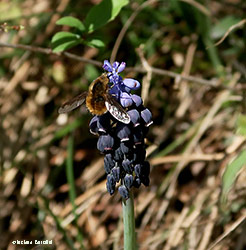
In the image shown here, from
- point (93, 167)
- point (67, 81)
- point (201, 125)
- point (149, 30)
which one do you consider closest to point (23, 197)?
point (93, 167)

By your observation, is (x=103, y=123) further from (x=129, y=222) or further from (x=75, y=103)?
(x=129, y=222)

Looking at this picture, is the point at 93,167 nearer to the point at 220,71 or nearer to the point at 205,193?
the point at 205,193

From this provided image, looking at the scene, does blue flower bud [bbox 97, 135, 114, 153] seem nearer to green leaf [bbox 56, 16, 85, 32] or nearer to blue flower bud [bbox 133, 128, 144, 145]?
blue flower bud [bbox 133, 128, 144, 145]

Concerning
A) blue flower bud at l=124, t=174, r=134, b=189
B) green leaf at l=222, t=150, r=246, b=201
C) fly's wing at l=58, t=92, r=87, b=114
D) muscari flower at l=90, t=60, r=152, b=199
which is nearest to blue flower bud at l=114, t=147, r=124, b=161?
muscari flower at l=90, t=60, r=152, b=199

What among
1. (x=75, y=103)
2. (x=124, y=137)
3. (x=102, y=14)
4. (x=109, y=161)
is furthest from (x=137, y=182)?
(x=102, y=14)

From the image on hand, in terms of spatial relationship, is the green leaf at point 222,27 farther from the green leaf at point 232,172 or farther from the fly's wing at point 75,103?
the fly's wing at point 75,103

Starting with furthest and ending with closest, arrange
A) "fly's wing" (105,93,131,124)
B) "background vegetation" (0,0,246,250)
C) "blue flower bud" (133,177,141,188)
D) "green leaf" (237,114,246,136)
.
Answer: "background vegetation" (0,0,246,250), "green leaf" (237,114,246,136), "blue flower bud" (133,177,141,188), "fly's wing" (105,93,131,124)

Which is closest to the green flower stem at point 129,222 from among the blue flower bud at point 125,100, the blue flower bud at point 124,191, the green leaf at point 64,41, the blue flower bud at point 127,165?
the blue flower bud at point 124,191
